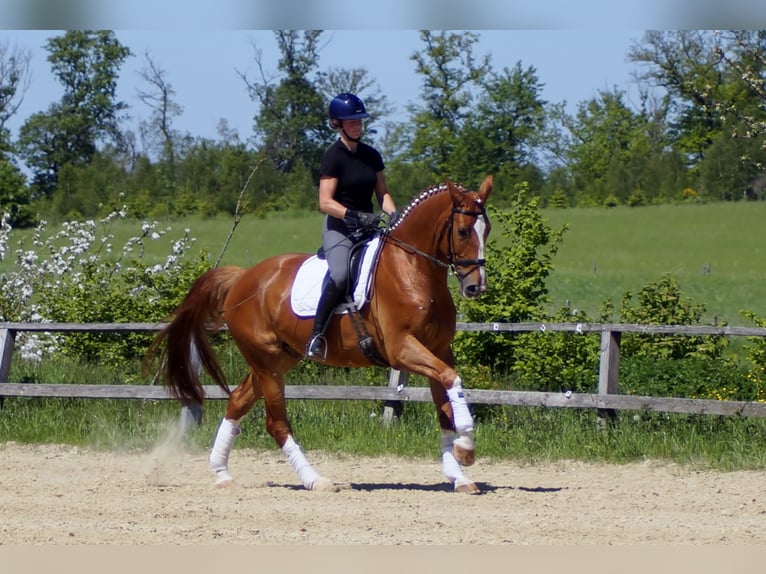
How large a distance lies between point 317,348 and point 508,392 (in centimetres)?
275

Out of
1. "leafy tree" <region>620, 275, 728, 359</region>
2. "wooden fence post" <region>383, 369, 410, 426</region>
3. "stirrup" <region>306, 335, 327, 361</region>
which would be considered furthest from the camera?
"leafy tree" <region>620, 275, 728, 359</region>

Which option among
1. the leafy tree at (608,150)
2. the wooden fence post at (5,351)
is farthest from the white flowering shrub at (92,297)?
the leafy tree at (608,150)

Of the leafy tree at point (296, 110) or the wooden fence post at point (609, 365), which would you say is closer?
the wooden fence post at point (609, 365)

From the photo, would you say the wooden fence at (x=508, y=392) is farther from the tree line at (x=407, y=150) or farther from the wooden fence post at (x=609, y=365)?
the tree line at (x=407, y=150)

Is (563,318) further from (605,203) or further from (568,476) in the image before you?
(605,203)

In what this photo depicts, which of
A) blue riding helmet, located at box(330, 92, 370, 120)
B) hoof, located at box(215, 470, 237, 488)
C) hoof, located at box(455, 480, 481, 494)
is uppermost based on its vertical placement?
blue riding helmet, located at box(330, 92, 370, 120)

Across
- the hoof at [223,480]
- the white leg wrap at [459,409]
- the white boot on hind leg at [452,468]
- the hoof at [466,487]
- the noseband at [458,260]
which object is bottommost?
the hoof at [223,480]

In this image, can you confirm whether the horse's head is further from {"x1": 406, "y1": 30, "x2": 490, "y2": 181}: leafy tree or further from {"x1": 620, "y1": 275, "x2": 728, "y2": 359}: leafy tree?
{"x1": 406, "y1": 30, "x2": 490, "y2": 181}: leafy tree

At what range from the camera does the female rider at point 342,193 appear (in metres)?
8.03

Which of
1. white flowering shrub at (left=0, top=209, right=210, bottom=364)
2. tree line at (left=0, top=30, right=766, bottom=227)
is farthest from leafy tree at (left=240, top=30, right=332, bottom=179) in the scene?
white flowering shrub at (left=0, top=209, right=210, bottom=364)

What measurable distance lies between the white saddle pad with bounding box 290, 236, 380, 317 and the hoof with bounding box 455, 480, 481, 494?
61.0 inches

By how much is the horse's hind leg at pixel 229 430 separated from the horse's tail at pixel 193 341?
527 millimetres

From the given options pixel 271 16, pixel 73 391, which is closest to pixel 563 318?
pixel 73 391

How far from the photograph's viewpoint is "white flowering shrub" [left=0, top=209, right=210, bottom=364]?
1380 centimetres
